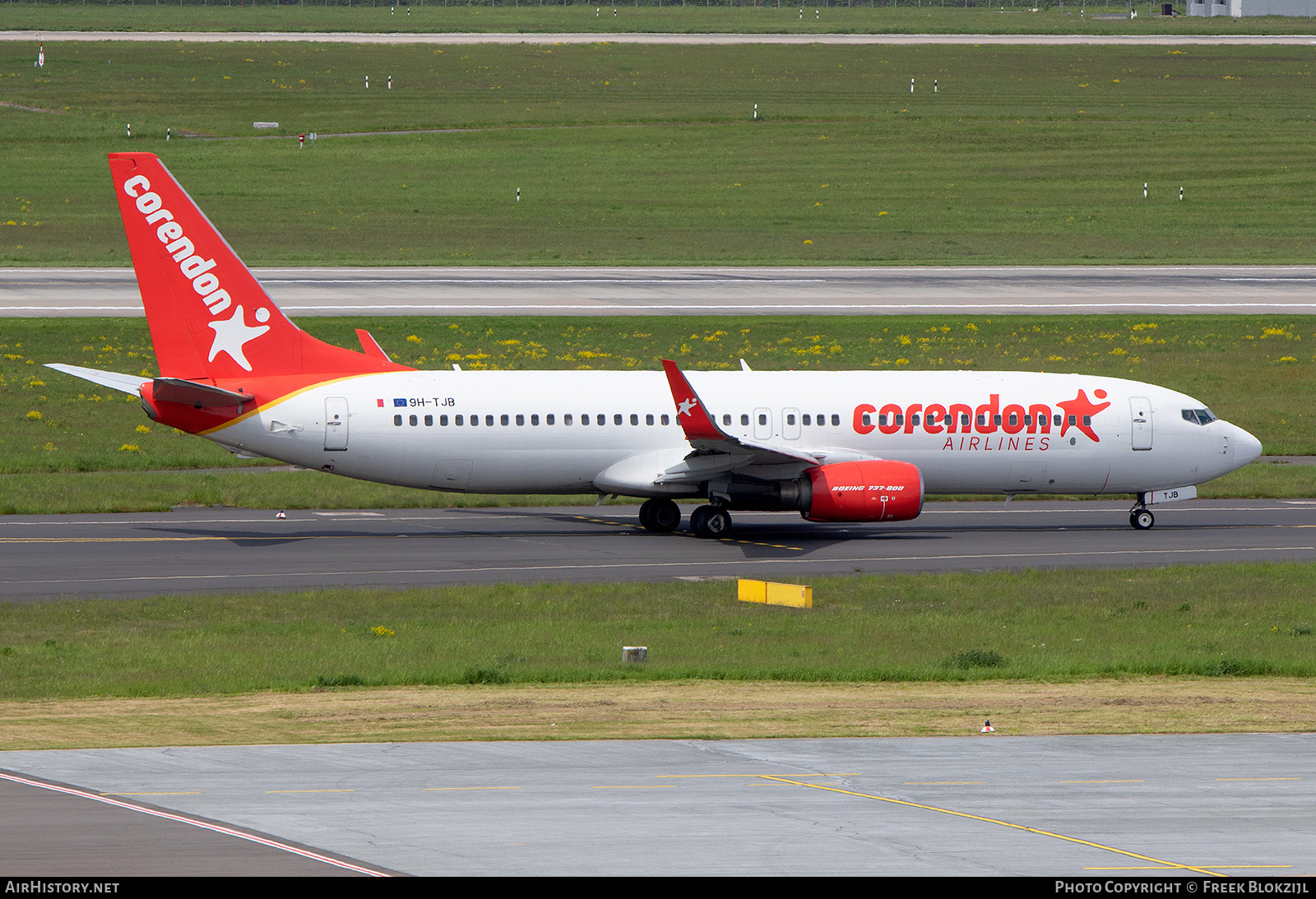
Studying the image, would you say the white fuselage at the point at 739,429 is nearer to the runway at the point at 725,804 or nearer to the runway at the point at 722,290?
the runway at the point at 725,804

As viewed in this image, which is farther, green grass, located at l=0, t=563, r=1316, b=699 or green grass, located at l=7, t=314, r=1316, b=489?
green grass, located at l=7, t=314, r=1316, b=489

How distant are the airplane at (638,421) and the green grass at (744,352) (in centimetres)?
892

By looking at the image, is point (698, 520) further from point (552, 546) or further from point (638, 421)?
point (552, 546)

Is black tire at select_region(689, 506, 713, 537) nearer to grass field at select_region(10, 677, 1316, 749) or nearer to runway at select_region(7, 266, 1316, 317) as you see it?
grass field at select_region(10, 677, 1316, 749)

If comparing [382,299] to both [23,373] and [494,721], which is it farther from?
[494,721]

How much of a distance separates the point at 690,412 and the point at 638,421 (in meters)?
2.38

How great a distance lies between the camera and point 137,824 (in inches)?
642

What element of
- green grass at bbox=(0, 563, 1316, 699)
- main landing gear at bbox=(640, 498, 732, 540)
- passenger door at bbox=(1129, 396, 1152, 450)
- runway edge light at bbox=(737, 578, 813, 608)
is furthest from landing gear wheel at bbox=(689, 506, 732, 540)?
passenger door at bbox=(1129, 396, 1152, 450)

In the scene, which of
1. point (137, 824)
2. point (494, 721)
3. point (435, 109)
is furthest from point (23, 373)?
point (435, 109)

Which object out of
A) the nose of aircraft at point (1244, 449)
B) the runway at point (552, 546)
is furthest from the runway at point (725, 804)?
the nose of aircraft at point (1244, 449)

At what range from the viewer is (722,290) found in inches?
2901

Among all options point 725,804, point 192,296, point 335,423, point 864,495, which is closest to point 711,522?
point 864,495

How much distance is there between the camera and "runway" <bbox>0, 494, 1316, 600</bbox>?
34.2 metres

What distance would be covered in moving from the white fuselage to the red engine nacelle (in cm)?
148
